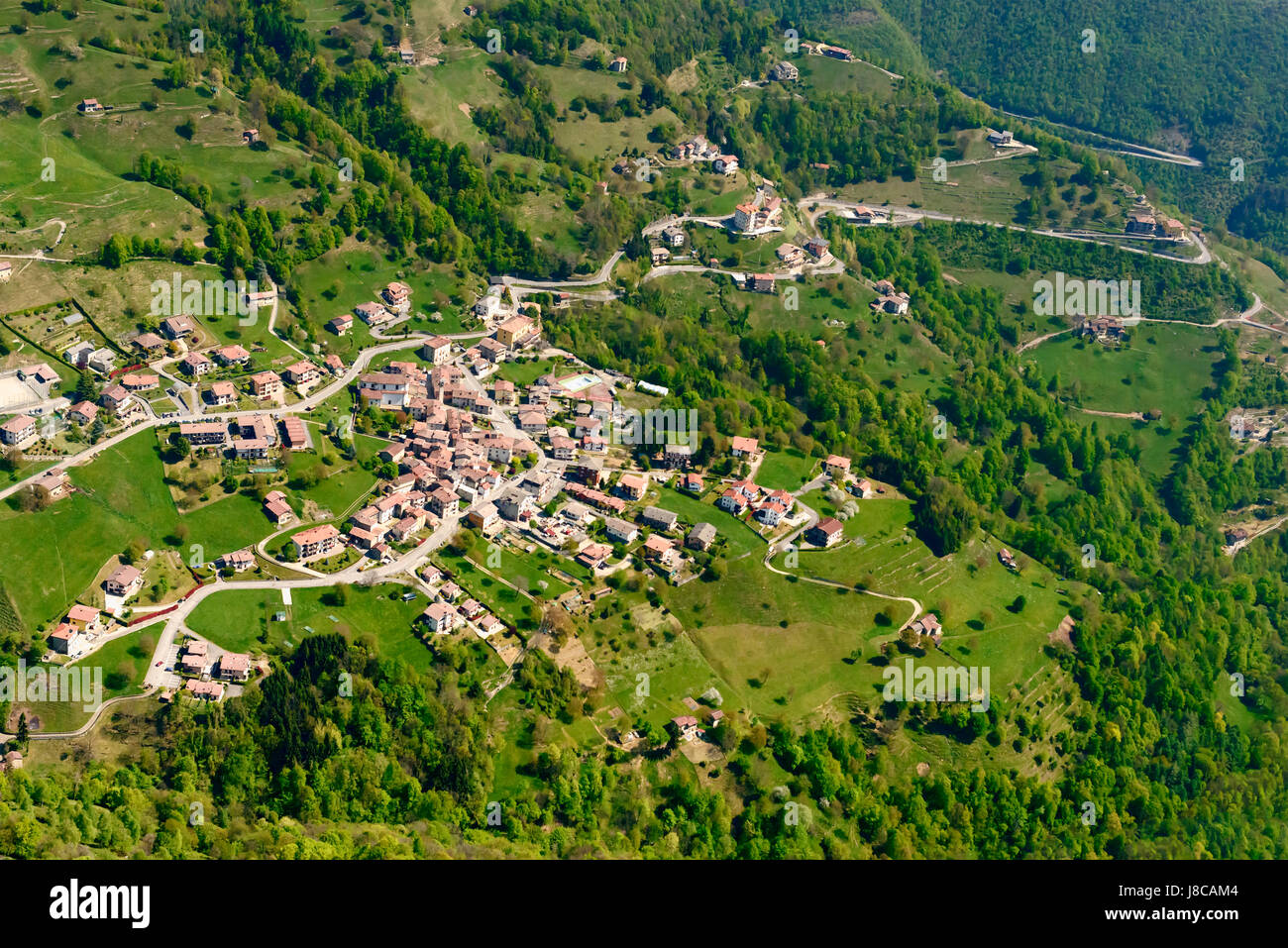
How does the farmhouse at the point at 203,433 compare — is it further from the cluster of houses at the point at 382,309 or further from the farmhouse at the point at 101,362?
the cluster of houses at the point at 382,309

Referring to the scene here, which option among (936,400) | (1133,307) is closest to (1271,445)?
(1133,307)

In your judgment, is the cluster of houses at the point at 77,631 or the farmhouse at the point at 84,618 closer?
the cluster of houses at the point at 77,631

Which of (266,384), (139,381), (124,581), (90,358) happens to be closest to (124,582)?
(124,581)

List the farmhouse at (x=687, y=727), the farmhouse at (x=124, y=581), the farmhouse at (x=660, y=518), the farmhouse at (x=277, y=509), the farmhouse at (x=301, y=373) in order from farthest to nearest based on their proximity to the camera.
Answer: the farmhouse at (x=301, y=373) → the farmhouse at (x=660, y=518) → the farmhouse at (x=277, y=509) → the farmhouse at (x=124, y=581) → the farmhouse at (x=687, y=727)

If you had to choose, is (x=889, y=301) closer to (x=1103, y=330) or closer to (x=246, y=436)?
(x=1103, y=330)

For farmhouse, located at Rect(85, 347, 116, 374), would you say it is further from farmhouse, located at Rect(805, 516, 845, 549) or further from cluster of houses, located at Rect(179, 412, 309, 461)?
farmhouse, located at Rect(805, 516, 845, 549)

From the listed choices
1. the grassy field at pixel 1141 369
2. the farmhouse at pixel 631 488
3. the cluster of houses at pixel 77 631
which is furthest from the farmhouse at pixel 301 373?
the grassy field at pixel 1141 369

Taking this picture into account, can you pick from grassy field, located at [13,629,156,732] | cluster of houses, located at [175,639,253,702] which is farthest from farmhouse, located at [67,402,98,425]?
cluster of houses, located at [175,639,253,702]

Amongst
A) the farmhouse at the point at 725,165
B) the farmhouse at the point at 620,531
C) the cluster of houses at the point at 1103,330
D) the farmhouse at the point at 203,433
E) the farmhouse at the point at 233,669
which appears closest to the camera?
the farmhouse at the point at 233,669

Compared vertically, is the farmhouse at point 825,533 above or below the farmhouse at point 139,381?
below

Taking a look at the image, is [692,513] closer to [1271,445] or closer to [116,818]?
[116,818]

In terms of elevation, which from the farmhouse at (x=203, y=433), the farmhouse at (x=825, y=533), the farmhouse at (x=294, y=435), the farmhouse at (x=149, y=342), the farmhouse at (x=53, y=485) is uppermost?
the farmhouse at (x=149, y=342)
